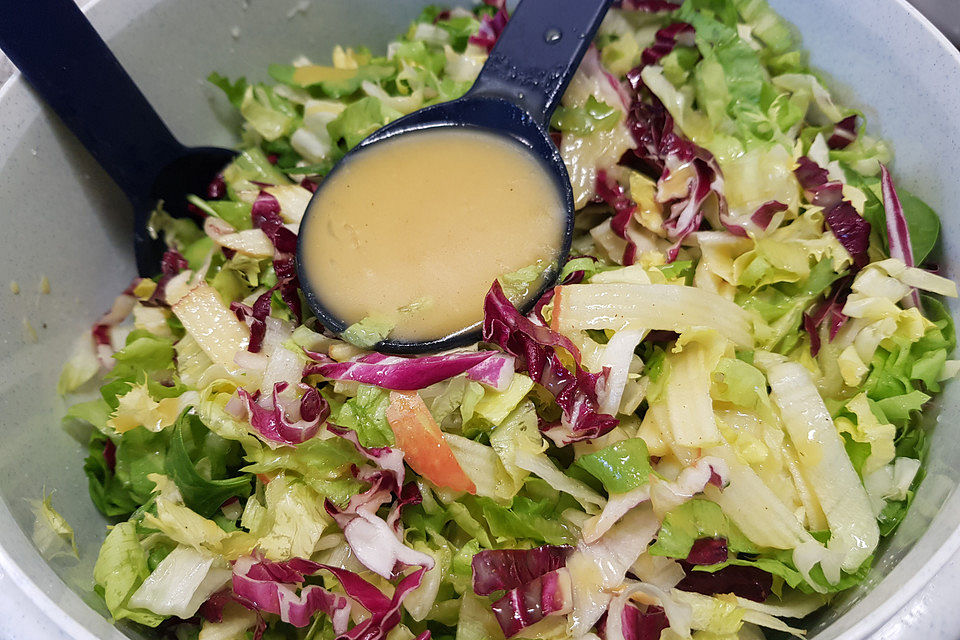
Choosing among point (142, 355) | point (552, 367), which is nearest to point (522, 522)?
point (552, 367)

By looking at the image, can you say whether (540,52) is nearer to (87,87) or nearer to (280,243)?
(280,243)

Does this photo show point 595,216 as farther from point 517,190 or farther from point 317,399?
point 317,399

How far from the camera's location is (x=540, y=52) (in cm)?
229

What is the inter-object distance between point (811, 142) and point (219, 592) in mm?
2142

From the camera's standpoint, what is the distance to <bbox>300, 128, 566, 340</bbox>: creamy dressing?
2.02m

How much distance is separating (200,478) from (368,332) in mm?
553

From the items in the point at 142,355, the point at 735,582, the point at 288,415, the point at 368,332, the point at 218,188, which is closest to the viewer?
the point at 735,582

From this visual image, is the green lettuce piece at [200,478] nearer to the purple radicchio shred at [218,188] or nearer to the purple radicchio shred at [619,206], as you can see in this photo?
the purple radicchio shred at [218,188]

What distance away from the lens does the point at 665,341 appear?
196cm

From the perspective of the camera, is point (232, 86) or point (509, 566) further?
point (232, 86)

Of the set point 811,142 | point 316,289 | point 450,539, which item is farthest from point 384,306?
point 811,142

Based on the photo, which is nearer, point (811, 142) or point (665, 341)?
point (665, 341)

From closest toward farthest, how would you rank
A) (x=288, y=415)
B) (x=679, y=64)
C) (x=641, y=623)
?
(x=641, y=623)
(x=288, y=415)
(x=679, y=64)

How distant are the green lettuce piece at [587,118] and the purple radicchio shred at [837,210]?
1.90 feet
